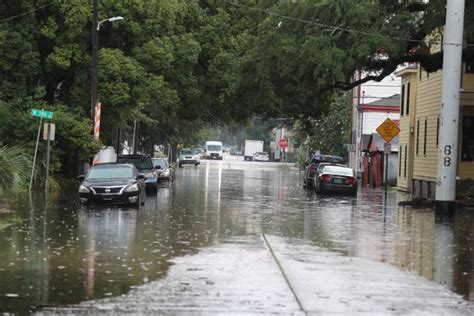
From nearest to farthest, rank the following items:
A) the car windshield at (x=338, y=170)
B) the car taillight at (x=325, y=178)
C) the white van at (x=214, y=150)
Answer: the car taillight at (x=325, y=178), the car windshield at (x=338, y=170), the white van at (x=214, y=150)

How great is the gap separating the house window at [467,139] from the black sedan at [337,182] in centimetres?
547

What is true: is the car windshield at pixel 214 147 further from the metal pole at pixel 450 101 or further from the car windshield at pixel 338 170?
the metal pole at pixel 450 101

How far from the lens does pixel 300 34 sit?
29516 millimetres

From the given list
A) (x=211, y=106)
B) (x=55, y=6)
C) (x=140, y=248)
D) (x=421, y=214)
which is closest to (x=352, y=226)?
(x=421, y=214)

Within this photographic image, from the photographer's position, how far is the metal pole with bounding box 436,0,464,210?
999 inches

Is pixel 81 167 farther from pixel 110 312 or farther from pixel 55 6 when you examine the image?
pixel 110 312

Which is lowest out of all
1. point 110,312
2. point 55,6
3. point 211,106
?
point 110,312

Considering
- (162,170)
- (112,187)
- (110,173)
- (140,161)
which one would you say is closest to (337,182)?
(140,161)

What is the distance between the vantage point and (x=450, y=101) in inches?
1015

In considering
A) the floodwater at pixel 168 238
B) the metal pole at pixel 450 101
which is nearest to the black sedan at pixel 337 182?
the floodwater at pixel 168 238

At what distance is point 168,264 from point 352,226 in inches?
368

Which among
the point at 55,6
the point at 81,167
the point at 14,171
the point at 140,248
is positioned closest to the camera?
the point at 140,248

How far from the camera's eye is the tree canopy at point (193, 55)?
28.4 meters

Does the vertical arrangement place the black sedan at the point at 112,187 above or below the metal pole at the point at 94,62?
below
